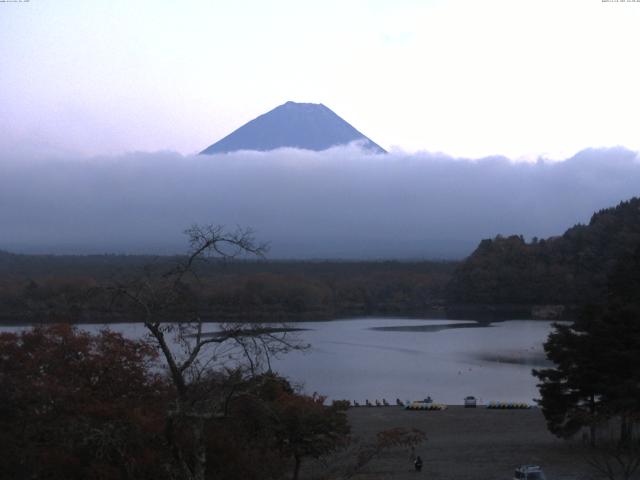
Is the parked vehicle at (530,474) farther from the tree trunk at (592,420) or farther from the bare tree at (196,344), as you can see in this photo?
the bare tree at (196,344)

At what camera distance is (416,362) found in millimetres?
26047

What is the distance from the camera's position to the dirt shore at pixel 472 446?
978 centimetres

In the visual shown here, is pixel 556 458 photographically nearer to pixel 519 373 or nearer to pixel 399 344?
pixel 519 373

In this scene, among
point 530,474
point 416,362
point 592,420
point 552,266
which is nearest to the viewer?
point 530,474

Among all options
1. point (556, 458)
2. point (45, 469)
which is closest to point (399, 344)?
point (556, 458)

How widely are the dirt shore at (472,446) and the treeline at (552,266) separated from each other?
113 feet

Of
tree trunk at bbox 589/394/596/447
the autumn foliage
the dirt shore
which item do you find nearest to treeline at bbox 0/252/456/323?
the dirt shore

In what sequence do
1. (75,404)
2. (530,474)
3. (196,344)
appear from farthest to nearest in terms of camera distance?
(530,474) < (75,404) < (196,344)

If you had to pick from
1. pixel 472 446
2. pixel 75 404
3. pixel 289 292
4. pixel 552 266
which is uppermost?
pixel 552 266

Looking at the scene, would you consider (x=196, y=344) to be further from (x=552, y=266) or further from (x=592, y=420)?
(x=552, y=266)

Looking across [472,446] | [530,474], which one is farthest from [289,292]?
[530,474]

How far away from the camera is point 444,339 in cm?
3403

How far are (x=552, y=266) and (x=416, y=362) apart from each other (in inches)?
1229

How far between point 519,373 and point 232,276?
34078 millimetres
